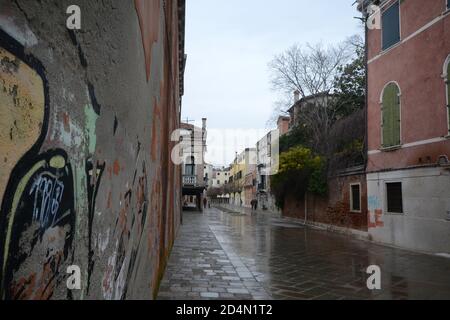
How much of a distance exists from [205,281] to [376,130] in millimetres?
9510

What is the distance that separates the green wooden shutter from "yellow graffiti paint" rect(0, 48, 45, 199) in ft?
39.8

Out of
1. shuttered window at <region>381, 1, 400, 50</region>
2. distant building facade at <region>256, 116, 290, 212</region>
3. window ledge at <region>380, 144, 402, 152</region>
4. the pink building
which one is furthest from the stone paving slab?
distant building facade at <region>256, 116, 290, 212</region>

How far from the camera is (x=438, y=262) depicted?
845cm

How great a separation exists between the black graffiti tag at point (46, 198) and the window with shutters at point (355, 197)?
1420 centimetres

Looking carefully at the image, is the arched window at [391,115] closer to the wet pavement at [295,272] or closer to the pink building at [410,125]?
the pink building at [410,125]

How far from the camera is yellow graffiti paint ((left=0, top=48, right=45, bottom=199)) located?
0.84 m

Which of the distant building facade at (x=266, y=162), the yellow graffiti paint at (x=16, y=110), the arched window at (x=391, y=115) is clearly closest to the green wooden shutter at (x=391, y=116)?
the arched window at (x=391, y=115)

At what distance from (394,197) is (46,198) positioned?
12.3 meters

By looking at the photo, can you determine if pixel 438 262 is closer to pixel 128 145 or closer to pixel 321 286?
pixel 321 286

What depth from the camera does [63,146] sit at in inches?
46.5

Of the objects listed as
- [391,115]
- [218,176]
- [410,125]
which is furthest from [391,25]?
[218,176]

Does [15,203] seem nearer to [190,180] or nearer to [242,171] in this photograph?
[190,180]

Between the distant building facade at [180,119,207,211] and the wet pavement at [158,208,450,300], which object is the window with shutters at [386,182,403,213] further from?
the distant building facade at [180,119,207,211]

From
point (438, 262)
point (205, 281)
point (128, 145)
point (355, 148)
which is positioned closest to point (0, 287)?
point (128, 145)
